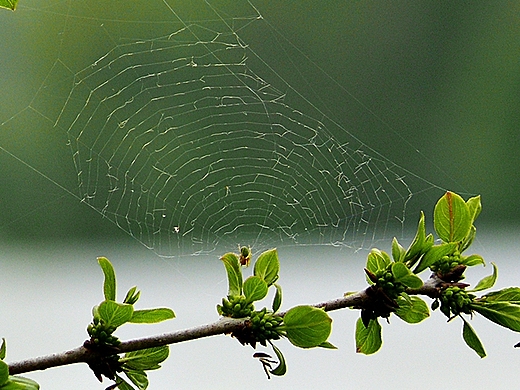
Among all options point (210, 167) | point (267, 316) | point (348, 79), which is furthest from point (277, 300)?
point (348, 79)

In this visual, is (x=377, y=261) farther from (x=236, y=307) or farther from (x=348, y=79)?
(x=348, y=79)

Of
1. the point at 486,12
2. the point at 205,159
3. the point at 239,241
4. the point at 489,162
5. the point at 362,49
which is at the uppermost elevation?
the point at 486,12

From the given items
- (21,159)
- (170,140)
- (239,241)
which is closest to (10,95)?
(21,159)

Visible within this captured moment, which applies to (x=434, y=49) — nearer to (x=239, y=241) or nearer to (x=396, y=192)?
(x=396, y=192)

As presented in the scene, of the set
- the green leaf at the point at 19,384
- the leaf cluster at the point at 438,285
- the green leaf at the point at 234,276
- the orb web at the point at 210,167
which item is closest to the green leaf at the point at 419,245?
the leaf cluster at the point at 438,285

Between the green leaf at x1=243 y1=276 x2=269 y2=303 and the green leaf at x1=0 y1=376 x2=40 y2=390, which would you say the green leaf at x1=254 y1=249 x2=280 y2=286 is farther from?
the green leaf at x1=0 y1=376 x2=40 y2=390

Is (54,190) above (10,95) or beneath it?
beneath

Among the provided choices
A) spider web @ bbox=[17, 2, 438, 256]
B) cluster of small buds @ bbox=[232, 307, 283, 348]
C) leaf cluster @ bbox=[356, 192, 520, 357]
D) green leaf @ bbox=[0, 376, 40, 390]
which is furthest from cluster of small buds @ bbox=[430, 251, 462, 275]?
spider web @ bbox=[17, 2, 438, 256]
